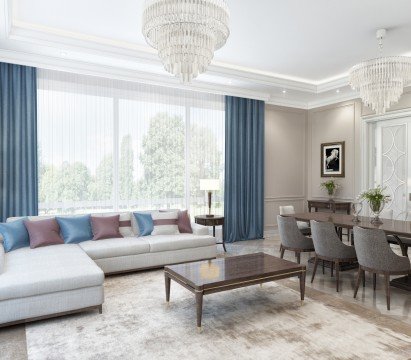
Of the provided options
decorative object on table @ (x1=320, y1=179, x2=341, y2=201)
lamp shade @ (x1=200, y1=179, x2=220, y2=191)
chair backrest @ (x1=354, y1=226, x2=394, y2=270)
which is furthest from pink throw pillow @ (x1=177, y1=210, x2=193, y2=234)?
decorative object on table @ (x1=320, y1=179, x2=341, y2=201)

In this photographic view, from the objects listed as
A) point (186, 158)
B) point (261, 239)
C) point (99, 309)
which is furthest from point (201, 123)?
point (99, 309)

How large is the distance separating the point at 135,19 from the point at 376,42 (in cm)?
333

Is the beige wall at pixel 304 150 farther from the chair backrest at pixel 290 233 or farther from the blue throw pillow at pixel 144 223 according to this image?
the blue throw pillow at pixel 144 223

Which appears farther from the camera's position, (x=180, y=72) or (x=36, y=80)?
(x=36, y=80)

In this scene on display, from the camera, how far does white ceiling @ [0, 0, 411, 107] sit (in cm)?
389

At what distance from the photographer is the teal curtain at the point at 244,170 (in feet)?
22.2

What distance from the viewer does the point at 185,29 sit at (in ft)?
9.22

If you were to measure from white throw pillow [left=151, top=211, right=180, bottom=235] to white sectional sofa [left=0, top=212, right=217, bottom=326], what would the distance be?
19 cm

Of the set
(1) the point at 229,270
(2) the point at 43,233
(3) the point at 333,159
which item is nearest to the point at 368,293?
(1) the point at 229,270

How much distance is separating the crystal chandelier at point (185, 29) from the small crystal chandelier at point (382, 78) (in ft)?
6.78

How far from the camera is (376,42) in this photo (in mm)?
4848

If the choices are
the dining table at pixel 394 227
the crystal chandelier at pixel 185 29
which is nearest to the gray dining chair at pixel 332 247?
the dining table at pixel 394 227

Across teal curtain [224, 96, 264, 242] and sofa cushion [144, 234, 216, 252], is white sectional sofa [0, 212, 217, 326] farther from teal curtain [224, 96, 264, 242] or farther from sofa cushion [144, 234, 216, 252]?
teal curtain [224, 96, 264, 242]

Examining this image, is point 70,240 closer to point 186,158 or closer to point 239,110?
point 186,158
